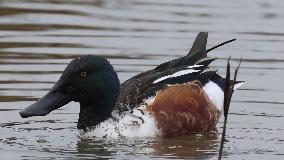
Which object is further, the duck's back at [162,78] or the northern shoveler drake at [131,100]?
the duck's back at [162,78]

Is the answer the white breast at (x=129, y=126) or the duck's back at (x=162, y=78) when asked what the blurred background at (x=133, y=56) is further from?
the duck's back at (x=162, y=78)

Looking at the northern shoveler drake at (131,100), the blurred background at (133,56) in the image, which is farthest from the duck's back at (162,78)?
the blurred background at (133,56)

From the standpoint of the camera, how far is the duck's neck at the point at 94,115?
38.7 ft

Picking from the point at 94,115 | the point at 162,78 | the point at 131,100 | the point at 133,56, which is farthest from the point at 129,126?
the point at 133,56

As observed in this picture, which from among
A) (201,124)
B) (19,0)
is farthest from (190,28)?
(201,124)

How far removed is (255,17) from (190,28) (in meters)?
1.41

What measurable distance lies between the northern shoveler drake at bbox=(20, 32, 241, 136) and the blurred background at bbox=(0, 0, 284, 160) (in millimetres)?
149

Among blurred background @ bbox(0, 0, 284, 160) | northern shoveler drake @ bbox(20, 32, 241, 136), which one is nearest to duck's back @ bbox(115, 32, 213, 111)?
northern shoveler drake @ bbox(20, 32, 241, 136)

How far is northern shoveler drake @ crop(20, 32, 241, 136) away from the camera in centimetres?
1159

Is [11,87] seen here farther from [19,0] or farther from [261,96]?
[19,0]

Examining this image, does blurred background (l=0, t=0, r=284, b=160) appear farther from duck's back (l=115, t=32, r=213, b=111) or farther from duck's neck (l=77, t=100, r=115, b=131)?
duck's back (l=115, t=32, r=213, b=111)

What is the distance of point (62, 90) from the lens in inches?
456

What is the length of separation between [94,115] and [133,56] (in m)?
3.34

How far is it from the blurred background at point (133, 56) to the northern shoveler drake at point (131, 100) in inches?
5.9
